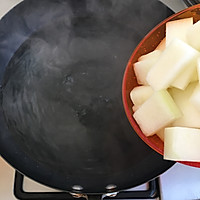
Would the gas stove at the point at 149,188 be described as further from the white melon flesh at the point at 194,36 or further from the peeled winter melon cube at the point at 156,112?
the white melon flesh at the point at 194,36

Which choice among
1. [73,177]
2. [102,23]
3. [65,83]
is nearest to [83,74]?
[65,83]

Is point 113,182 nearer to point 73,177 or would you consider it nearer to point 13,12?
point 73,177

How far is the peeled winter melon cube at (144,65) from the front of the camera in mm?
640

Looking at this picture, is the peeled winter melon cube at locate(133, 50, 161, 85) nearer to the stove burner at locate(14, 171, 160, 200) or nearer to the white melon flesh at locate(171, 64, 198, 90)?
→ the white melon flesh at locate(171, 64, 198, 90)

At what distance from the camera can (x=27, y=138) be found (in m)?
0.81

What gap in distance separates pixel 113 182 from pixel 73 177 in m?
0.09

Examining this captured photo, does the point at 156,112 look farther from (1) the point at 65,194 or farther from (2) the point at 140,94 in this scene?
(1) the point at 65,194

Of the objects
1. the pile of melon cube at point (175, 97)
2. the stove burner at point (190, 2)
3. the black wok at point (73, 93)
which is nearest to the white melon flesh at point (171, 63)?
the pile of melon cube at point (175, 97)

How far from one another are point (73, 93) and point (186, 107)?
34 cm

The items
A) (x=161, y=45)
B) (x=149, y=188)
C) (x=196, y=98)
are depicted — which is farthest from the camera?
(x=149, y=188)

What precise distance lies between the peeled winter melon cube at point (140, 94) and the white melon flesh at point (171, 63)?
36 mm

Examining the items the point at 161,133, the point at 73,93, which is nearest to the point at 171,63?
the point at 161,133

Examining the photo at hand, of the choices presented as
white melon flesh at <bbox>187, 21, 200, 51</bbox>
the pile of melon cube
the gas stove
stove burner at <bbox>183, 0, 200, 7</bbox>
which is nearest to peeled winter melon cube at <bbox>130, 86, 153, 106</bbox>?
the pile of melon cube

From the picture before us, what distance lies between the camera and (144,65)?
2.12 ft
